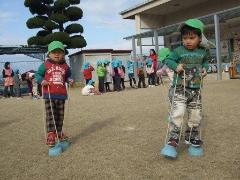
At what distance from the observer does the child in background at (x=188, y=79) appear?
15.0 ft

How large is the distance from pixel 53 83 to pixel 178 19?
24.2 m

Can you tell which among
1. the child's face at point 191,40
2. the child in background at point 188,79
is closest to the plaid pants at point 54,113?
the child in background at point 188,79

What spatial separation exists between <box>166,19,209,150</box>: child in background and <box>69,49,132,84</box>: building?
74.0ft

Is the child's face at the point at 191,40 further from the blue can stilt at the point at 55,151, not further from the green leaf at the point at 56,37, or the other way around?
the green leaf at the point at 56,37

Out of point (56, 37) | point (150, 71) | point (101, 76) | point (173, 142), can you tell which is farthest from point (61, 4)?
point (173, 142)

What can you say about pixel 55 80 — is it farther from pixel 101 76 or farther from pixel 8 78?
pixel 8 78

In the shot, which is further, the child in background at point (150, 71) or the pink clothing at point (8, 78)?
the pink clothing at point (8, 78)

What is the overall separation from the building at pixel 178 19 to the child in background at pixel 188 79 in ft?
56.1

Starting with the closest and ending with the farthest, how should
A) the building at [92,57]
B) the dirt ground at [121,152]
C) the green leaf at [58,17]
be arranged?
the dirt ground at [121,152] < the green leaf at [58,17] < the building at [92,57]

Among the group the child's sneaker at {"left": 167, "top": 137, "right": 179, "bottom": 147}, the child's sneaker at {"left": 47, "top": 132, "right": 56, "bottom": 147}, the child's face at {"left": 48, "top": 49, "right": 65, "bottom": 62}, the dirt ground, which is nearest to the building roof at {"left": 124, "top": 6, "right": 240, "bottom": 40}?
the dirt ground

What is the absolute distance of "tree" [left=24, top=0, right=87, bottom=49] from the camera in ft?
88.7

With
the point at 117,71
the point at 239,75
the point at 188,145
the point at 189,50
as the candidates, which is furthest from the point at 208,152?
the point at 239,75

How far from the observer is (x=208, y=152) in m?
4.75

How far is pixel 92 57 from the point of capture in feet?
91.1
